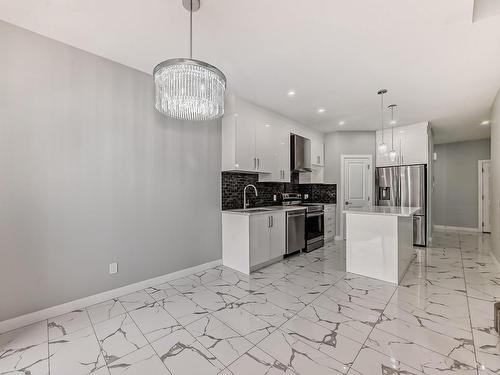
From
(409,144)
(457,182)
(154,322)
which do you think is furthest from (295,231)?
(457,182)

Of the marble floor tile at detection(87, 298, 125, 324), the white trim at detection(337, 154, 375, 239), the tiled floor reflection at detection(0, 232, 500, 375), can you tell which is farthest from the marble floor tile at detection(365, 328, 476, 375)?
the white trim at detection(337, 154, 375, 239)

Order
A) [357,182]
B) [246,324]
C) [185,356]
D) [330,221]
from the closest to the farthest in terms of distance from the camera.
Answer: [185,356]
[246,324]
[330,221]
[357,182]

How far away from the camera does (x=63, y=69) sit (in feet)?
7.72

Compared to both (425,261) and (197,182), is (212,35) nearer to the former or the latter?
(197,182)

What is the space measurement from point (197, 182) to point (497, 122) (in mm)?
4794

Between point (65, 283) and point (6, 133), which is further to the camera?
point (65, 283)

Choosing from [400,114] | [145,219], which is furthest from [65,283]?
[400,114]

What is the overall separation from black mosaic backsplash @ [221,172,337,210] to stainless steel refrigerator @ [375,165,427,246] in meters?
1.06

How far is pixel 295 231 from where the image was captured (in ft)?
14.0

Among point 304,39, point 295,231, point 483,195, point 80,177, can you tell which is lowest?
point 295,231

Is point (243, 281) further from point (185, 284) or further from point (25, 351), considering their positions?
point (25, 351)

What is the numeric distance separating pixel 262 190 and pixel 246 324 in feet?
9.32

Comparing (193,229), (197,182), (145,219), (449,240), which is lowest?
(449,240)

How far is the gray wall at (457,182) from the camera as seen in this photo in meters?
6.69
